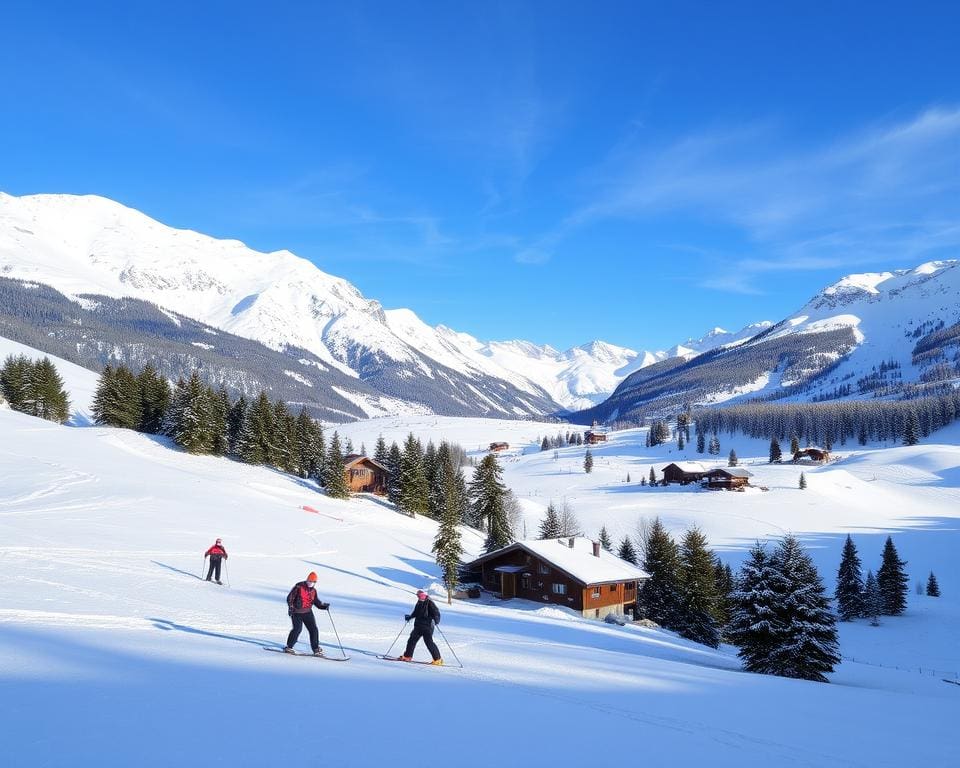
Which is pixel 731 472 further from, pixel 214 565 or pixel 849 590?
pixel 214 565

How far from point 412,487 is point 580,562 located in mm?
26812

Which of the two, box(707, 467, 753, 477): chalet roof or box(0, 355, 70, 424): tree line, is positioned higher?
box(0, 355, 70, 424): tree line

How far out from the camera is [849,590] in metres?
55.6

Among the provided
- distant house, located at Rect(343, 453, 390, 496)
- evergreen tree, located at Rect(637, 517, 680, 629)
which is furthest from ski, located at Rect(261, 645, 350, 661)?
distant house, located at Rect(343, 453, 390, 496)

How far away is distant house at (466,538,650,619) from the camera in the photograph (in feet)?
139

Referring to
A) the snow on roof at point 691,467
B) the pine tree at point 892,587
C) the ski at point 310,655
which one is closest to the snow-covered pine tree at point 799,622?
the ski at point 310,655

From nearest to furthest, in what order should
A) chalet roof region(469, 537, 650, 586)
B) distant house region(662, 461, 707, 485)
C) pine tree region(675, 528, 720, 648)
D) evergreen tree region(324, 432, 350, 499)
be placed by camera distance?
chalet roof region(469, 537, 650, 586), pine tree region(675, 528, 720, 648), evergreen tree region(324, 432, 350, 499), distant house region(662, 461, 707, 485)

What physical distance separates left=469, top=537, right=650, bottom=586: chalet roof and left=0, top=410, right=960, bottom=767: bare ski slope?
45.0 feet

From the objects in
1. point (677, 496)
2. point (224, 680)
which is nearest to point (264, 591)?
point (224, 680)

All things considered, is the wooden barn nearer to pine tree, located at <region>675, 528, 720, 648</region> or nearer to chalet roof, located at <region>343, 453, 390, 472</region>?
chalet roof, located at <region>343, 453, 390, 472</region>

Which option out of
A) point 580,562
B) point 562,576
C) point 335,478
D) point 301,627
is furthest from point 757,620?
point 335,478

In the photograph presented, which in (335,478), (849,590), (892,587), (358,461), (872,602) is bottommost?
(872,602)

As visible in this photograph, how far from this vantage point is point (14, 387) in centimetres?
7212

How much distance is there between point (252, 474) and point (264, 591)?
39.4 meters
